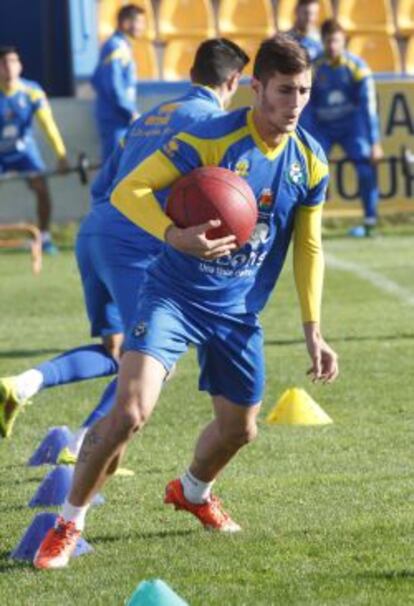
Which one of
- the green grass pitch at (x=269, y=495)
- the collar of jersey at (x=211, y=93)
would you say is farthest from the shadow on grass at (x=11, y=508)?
the collar of jersey at (x=211, y=93)

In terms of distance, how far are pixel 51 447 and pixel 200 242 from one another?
99.4 inches

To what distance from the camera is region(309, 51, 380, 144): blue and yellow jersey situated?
59.6 feet

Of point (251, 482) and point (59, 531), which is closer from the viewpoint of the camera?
point (59, 531)

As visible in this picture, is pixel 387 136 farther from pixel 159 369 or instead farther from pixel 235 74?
pixel 159 369

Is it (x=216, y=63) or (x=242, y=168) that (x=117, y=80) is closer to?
(x=216, y=63)

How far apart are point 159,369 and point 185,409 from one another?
11.2 ft

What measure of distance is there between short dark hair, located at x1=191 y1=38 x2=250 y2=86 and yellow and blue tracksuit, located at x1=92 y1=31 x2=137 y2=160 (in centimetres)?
1105

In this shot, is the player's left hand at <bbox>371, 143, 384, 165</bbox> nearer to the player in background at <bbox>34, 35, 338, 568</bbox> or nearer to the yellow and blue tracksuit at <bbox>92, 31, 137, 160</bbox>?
the yellow and blue tracksuit at <bbox>92, 31, 137, 160</bbox>

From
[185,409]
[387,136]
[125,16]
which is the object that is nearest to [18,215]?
[125,16]

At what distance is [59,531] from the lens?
5840mm

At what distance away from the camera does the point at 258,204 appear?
597cm

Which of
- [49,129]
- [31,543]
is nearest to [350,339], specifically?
[31,543]

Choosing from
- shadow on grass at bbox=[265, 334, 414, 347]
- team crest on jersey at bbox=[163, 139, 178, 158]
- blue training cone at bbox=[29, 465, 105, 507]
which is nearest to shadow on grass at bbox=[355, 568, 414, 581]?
team crest on jersey at bbox=[163, 139, 178, 158]

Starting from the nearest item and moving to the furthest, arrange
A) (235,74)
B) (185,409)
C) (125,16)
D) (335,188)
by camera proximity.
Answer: (235,74) → (185,409) → (125,16) → (335,188)
